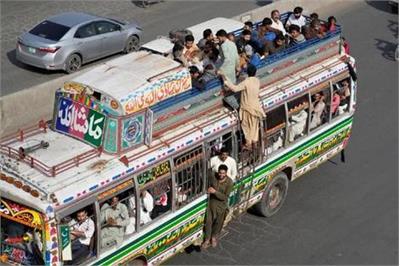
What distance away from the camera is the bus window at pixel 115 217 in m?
9.60

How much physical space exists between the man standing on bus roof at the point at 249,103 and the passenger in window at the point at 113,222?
2.65 meters

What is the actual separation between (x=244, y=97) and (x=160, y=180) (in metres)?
2.06

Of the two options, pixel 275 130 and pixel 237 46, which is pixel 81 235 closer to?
pixel 275 130

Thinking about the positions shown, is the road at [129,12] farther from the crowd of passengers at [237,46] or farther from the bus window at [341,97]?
the bus window at [341,97]

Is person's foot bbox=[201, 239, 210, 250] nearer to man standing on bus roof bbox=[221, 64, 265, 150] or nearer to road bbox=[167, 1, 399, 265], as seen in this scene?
road bbox=[167, 1, 399, 265]

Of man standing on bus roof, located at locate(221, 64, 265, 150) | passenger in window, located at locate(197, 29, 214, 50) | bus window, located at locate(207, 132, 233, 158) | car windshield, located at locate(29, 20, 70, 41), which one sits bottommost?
car windshield, located at locate(29, 20, 70, 41)

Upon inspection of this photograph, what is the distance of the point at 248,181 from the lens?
11.9 m

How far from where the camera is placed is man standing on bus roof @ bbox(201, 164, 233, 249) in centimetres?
1095

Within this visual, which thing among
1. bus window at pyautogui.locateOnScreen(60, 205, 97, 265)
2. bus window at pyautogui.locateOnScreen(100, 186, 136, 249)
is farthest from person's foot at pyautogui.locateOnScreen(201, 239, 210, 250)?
bus window at pyautogui.locateOnScreen(60, 205, 97, 265)

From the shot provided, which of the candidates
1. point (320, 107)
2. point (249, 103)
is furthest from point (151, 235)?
point (320, 107)

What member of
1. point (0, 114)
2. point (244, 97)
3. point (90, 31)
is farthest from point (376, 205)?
point (90, 31)

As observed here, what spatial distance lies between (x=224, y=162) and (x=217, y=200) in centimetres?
58

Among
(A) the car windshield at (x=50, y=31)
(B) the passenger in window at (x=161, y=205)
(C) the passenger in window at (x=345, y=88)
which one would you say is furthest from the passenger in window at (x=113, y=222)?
(A) the car windshield at (x=50, y=31)

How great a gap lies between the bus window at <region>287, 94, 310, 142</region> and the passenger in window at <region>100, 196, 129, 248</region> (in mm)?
3942
